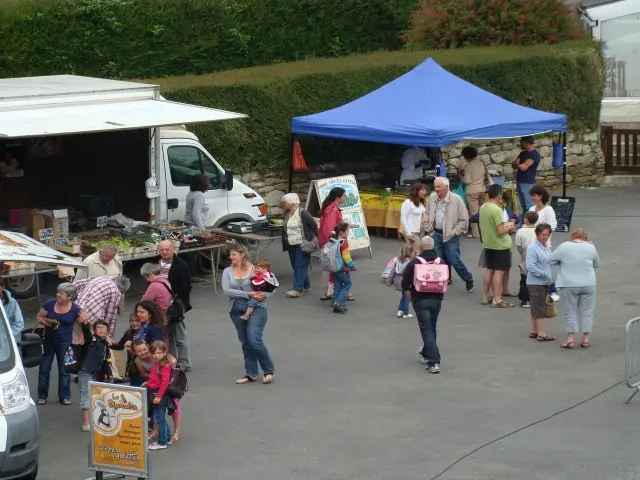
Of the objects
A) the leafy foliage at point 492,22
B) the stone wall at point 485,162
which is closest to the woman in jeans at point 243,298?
the stone wall at point 485,162

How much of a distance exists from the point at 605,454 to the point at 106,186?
9.75m

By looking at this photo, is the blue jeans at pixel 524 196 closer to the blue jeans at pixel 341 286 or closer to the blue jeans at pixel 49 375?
the blue jeans at pixel 341 286

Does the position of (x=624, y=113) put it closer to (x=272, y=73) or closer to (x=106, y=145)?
(x=272, y=73)

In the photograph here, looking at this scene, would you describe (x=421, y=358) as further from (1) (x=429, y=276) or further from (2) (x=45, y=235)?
(2) (x=45, y=235)

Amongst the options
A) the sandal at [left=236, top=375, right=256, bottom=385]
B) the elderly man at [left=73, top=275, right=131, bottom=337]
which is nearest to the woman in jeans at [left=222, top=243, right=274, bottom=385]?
the sandal at [left=236, top=375, right=256, bottom=385]

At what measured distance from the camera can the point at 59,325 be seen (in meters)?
11.7

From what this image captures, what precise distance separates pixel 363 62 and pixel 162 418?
13760 mm

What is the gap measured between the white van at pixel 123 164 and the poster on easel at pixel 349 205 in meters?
0.92

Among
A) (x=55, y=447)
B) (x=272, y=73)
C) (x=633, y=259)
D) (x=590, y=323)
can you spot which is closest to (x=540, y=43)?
(x=272, y=73)

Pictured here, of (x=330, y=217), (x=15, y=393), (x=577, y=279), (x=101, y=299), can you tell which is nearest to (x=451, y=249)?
(x=330, y=217)

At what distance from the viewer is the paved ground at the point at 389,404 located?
10305 mm

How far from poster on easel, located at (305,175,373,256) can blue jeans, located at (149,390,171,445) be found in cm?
819

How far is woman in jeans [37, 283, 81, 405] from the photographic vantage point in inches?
458

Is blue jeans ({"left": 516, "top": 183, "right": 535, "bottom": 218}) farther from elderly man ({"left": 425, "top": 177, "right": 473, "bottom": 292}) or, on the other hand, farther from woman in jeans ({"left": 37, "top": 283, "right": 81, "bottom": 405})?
woman in jeans ({"left": 37, "top": 283, "right": 81, "bottom": 405})
